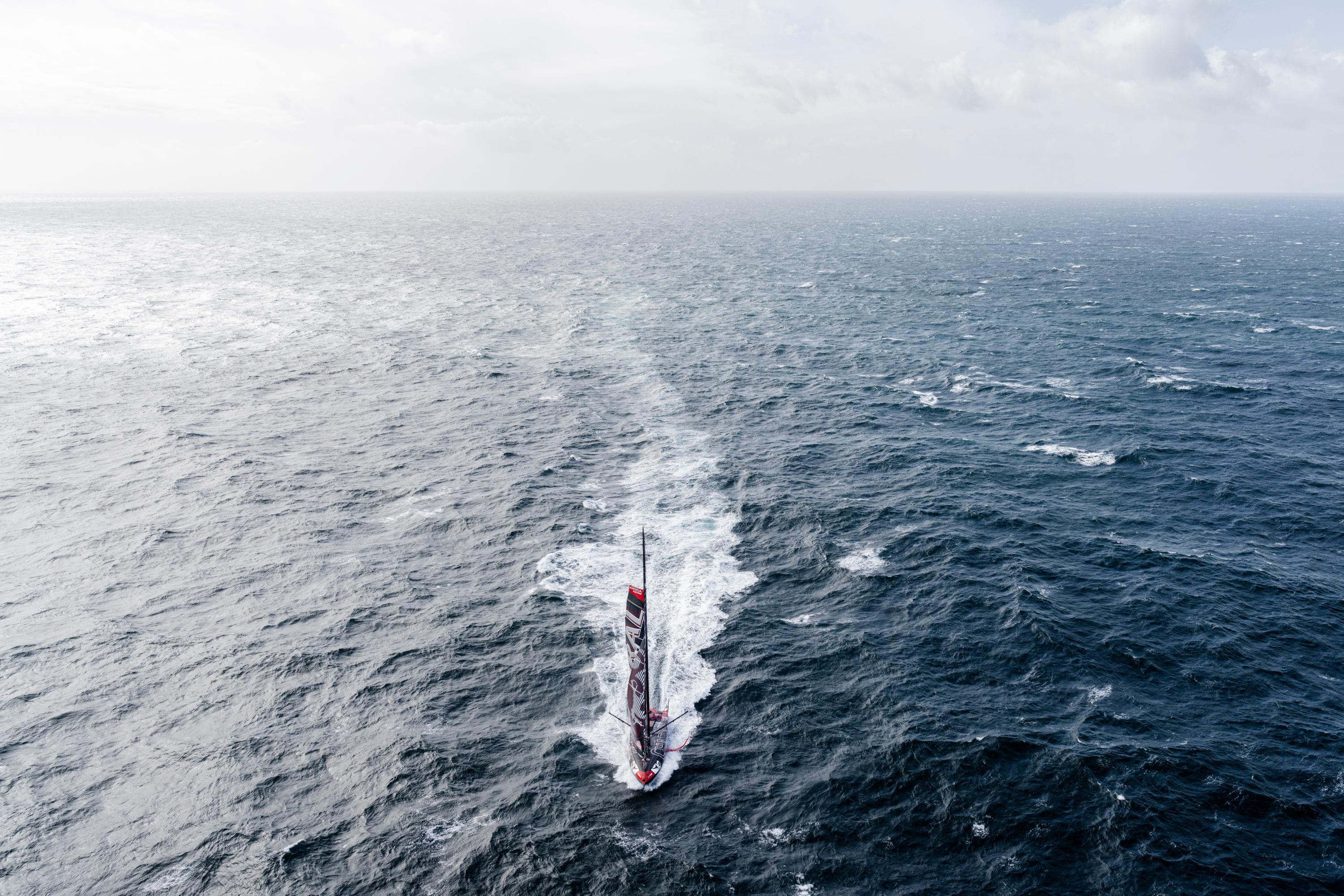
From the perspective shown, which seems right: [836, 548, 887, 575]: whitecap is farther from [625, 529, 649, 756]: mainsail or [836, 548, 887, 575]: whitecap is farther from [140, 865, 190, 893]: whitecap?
[140, 865, 190, 893]: whitecap

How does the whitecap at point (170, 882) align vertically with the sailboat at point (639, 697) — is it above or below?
below

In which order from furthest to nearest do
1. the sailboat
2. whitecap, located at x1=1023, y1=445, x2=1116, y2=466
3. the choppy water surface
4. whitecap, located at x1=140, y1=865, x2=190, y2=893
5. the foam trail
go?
whitecap, located at x1=1023, y1=445, x2=1116, y2=466, the foam trail, the sailboat, the choppy water surface, whitecap, located at x1=140, y1=865, x2=190, y2=893

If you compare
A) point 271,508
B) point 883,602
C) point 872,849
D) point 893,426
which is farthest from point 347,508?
point 893,426

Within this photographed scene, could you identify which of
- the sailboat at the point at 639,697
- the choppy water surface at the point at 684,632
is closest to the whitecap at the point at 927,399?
the choppy water surface at the point at 684,632

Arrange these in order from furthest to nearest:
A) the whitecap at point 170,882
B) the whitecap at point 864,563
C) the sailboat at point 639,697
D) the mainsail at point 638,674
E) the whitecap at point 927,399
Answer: the whitecap at point 927,399 → the whitecap at point 864,563 → the mainsail at point 638,674 → the sailboat at point 639,697 → the whitecap at point 170,882

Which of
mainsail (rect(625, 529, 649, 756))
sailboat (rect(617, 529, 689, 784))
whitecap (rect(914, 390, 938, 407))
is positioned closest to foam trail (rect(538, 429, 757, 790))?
sailboat (rect(617, 529, 689, 784))

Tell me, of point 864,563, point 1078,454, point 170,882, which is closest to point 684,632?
point 864,563

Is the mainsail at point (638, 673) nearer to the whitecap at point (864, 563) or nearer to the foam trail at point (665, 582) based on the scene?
the foam trail at point (665, 582)
